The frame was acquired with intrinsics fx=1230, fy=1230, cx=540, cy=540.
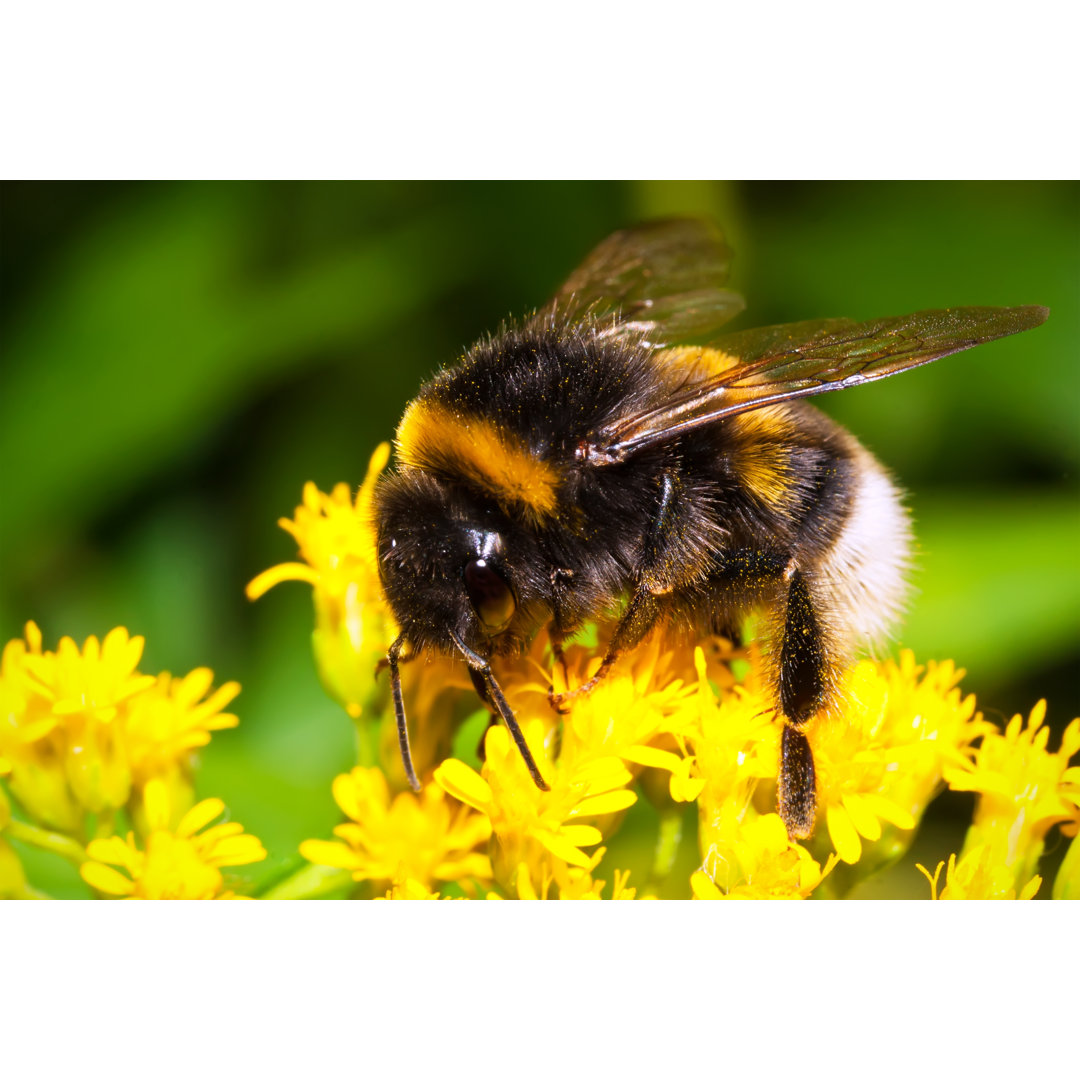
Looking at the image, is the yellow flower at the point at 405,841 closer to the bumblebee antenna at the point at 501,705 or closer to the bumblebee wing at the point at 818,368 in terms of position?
the bumblebee antenna at the point at 501,705

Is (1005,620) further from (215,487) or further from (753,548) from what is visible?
(215,487)

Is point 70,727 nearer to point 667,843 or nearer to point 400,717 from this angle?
point 400,717

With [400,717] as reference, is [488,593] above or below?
above

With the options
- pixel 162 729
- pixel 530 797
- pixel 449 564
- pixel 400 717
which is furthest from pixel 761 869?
pixel 162 729

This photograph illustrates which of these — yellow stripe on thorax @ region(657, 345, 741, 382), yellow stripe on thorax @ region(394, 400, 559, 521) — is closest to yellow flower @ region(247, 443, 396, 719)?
yellow stripe on thorax @ region(394, 400, 559, 521)

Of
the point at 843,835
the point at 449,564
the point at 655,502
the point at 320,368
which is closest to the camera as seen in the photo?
the point at 449,564

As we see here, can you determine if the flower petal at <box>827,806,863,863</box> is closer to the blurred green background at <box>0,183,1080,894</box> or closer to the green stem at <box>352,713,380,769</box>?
the green stem at <box>352,713,380,769</box>

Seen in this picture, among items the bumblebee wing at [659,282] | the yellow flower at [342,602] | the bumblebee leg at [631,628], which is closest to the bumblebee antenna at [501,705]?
the bumblebee leg at [631,628]
